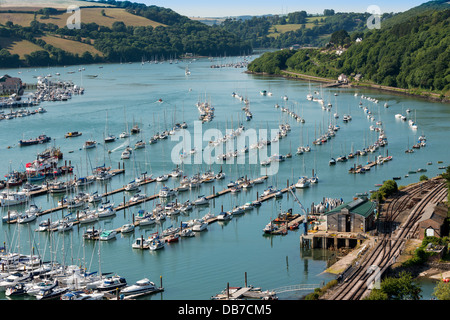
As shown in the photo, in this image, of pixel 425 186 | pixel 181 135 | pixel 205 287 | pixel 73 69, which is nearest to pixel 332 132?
pixel 181 135

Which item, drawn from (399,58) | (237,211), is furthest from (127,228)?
(399,58)

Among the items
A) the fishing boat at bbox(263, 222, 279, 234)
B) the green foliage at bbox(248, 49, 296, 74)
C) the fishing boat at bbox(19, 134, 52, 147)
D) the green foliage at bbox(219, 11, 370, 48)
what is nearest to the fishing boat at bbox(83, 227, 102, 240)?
the fishing boat at bbox(263, 222, 279, 234)

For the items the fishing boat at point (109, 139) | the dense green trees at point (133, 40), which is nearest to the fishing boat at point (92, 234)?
the fishing boat at point (109, 139)

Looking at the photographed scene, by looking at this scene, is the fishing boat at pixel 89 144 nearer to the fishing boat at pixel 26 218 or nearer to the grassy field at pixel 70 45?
the fishing boat at pixel 26 218

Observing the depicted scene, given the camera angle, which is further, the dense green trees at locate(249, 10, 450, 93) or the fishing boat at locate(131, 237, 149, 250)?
the dense green trees at locate(249, 10, 450, 93)

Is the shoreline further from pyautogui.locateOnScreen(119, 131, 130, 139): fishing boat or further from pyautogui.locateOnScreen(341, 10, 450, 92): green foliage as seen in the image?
pyautogui.locateOnScreen(119, 131, 130, 139): fishing boat

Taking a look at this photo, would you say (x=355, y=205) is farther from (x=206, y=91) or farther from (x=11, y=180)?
(x=206, y=91)
